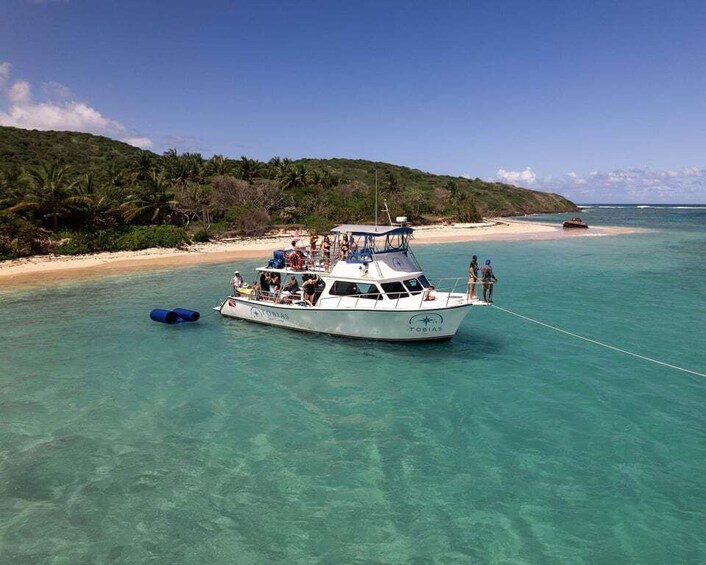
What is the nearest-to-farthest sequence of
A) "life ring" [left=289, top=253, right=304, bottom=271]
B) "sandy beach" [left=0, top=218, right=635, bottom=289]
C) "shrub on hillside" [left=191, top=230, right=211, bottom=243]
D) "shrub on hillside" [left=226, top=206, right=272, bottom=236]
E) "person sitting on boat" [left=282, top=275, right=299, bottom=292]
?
"life ring" [left=289, top=253, right=304, bottom=271], "person sitting on boat" [left=282, top=275, right=299, bottom=292], "sandy beach" [left=0, top=218, right=635, bottom=289], "shrub on hillside" [left=191, top=230, right=211, bottom=243], "shrub on hillside" [left=226, top=206, right=272, bottom=236]

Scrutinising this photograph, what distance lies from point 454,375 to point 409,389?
1.73 meters

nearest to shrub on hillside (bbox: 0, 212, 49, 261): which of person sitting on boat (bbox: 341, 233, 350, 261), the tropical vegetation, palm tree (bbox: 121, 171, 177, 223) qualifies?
the tropical vegetation

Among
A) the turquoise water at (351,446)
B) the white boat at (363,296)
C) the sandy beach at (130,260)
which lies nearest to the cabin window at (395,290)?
the white boat at (363,296)

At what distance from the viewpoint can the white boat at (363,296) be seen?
647 inches

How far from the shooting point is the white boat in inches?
647

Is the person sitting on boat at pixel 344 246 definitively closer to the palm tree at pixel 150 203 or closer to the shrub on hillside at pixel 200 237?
the shrub on hillside at pixel 200 237

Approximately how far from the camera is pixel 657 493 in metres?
8.84

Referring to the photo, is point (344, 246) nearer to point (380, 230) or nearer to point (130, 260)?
point (380, 230)

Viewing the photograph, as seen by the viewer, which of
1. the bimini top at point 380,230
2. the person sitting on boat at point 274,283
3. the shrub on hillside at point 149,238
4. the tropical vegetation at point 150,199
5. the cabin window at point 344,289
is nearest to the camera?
the bimini top at point 380,230

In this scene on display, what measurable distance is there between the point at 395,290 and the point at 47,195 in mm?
38366

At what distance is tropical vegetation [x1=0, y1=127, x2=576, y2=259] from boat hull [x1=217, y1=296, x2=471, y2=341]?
17.7 feet

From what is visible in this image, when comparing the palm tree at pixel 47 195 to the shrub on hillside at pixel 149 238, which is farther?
the shrub on hillside at pixel 149 238

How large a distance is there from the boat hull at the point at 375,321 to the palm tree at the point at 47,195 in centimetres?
3295

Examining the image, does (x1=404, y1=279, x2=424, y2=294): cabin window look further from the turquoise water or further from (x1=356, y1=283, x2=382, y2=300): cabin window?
the turquoise water
